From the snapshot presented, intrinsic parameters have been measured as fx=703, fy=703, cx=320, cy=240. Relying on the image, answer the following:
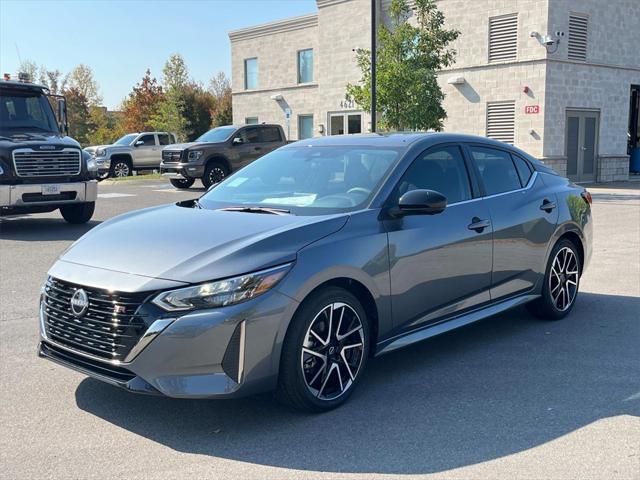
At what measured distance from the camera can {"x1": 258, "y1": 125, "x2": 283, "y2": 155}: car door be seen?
2292 centimetres

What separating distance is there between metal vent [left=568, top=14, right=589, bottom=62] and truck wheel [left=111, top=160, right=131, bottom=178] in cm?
1802

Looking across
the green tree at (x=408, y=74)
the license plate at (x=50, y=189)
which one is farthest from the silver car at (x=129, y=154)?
the license plate at (x=50, y=189)

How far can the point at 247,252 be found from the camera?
3855 millimetres

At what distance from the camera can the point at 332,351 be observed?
4.19 m

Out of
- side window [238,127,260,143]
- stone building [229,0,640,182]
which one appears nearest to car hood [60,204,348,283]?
side window [238,127,260,143]

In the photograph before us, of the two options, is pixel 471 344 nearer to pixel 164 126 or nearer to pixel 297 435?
pixel 297 435

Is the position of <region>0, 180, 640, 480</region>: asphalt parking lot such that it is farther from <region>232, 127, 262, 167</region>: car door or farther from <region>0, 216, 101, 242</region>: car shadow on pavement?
<region>232, 127, 262, 167</region>: car door

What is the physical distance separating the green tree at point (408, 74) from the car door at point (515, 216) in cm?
1387

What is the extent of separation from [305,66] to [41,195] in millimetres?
23830

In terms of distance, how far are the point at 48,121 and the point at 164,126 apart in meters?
32.6

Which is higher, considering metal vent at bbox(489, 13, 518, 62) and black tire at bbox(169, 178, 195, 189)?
metal vent at bbox(489, 13, 518, 62)

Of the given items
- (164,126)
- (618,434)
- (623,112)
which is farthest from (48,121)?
(164,126)

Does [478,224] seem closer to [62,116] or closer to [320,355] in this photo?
[320,355]

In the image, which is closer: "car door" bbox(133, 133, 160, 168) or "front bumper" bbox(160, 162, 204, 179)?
"front bumper" bbox(160, 162, 204, 179)
